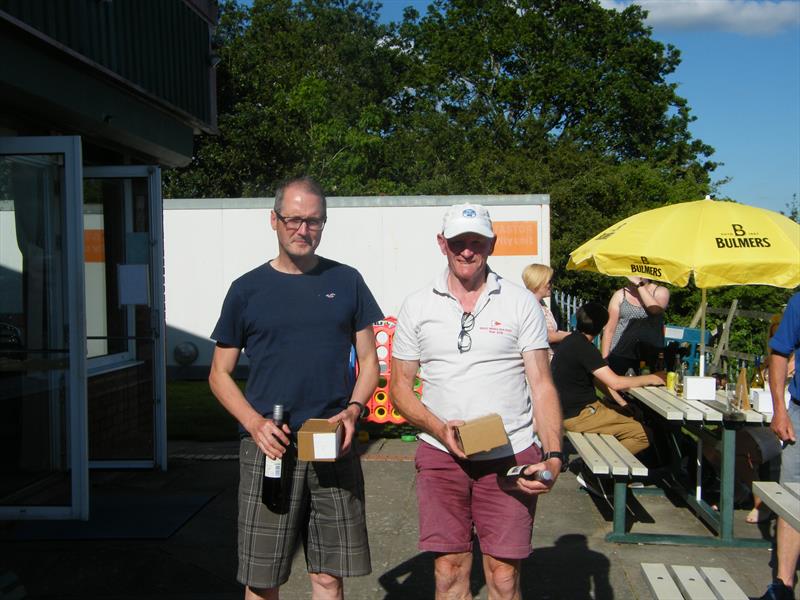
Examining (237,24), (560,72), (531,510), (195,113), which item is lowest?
(531,510)

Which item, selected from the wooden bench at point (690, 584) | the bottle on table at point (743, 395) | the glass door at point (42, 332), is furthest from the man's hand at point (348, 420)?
the bottle on table at point (743, 395)

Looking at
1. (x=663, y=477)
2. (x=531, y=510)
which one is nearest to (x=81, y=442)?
(x=531, y=510)

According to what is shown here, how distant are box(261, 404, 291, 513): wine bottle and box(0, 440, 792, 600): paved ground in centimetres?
150

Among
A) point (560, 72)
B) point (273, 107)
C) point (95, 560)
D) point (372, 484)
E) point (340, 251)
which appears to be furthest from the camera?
point (560, 72)

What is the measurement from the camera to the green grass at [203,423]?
8594 mm

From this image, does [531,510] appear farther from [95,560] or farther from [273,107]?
[273,107]

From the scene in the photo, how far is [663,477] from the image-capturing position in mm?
6789

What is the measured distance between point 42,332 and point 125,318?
1325mm

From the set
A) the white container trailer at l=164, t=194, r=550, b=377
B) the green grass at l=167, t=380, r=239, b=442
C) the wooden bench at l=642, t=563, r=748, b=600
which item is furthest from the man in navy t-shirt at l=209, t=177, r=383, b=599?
the white container trailer at l=164, t=194, r=550, b=377

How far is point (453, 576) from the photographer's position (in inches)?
125

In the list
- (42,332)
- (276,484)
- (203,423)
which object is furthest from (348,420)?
(203,423)

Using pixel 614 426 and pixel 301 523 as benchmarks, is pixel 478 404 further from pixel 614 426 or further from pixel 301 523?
pixel 614 426

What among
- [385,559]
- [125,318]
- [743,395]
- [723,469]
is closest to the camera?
[385,559]

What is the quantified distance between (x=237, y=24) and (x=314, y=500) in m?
42.5
